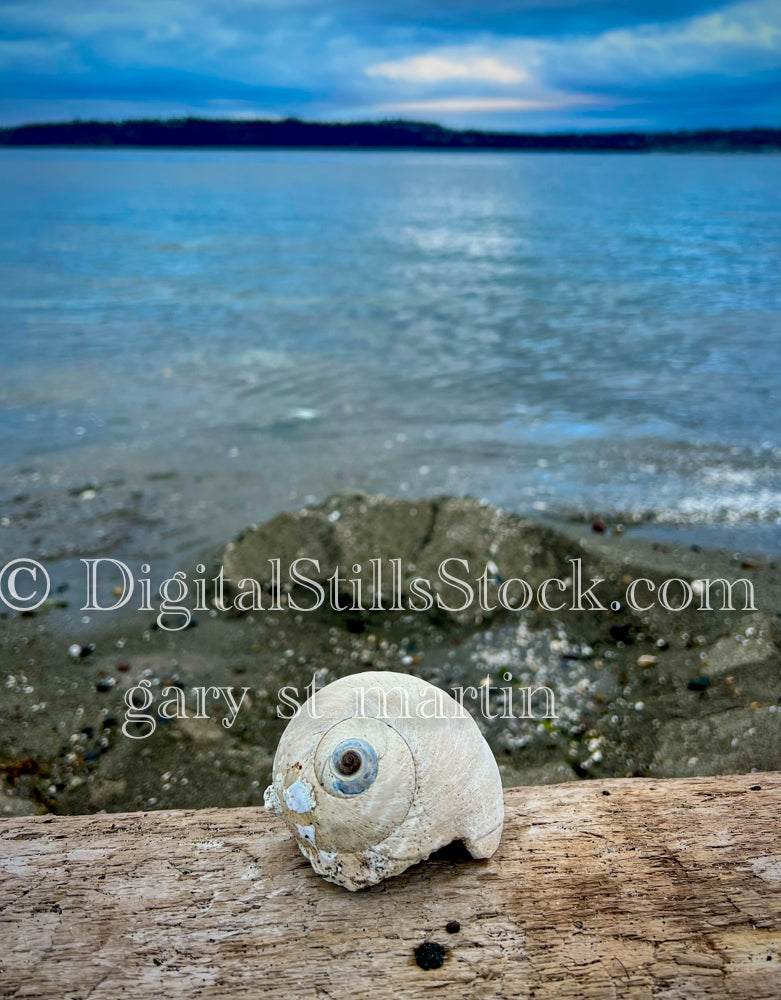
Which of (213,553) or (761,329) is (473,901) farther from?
(761,329)

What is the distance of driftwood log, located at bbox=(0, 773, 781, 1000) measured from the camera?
2.15 meters

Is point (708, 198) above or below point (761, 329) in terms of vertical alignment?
above

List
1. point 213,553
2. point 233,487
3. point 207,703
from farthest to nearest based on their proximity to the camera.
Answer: point 233,487, point 213,553, point 207,703

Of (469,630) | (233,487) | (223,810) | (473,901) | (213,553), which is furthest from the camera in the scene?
(233,487)

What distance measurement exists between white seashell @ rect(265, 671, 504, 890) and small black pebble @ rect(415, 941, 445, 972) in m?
0.23

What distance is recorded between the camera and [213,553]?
5.68 meters

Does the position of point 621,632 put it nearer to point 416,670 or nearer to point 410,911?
point 416,670

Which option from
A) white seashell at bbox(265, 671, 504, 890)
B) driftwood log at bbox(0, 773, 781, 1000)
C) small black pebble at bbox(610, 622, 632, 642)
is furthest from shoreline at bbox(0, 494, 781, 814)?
Result: white seashell at bbox(265, 671, 504, 890)

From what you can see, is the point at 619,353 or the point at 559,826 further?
the point at 619,353

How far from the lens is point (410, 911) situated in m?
2.31

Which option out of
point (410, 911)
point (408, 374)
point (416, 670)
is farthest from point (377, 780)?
point (408, 374)

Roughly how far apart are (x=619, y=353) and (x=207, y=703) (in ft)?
31.0

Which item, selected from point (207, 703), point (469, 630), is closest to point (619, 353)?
point (469, 630)

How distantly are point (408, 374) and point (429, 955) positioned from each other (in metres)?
8.97
